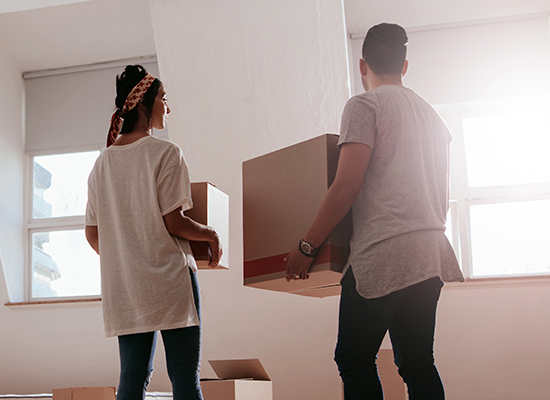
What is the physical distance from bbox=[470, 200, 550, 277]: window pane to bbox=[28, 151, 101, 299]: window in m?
2.45

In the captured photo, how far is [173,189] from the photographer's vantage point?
1242 millimetres

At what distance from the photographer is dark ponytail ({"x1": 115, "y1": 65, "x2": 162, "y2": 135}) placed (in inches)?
52.9

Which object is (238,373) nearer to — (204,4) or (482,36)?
(204,4)

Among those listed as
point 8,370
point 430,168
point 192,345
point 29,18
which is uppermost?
point 29,18

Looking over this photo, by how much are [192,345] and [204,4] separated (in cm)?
198

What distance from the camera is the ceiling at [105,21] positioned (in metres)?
3.08

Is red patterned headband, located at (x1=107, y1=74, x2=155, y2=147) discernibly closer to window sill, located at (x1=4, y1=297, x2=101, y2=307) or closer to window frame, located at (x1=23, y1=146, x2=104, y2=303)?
window sill, located at (x1=4, y1=297, x2=101, y2=307)

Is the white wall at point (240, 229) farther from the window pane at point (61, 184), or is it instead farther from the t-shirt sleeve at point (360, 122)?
the t-shirt sleeve at point (360, 122)

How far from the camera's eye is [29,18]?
3342 millimetres

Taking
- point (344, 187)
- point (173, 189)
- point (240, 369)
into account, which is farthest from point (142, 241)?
point (240, 369)

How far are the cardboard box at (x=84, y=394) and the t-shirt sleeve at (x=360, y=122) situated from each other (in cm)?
139

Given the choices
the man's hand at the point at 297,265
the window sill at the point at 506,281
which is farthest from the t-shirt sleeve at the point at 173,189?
the window sill at the point at 506,281

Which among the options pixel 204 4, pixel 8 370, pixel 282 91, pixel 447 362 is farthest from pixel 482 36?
pixel 8 370

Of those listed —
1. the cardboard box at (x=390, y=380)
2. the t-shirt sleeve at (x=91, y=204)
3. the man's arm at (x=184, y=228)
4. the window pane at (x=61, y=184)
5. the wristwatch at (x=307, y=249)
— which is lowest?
the cardboard box at (x=390, y=380)
